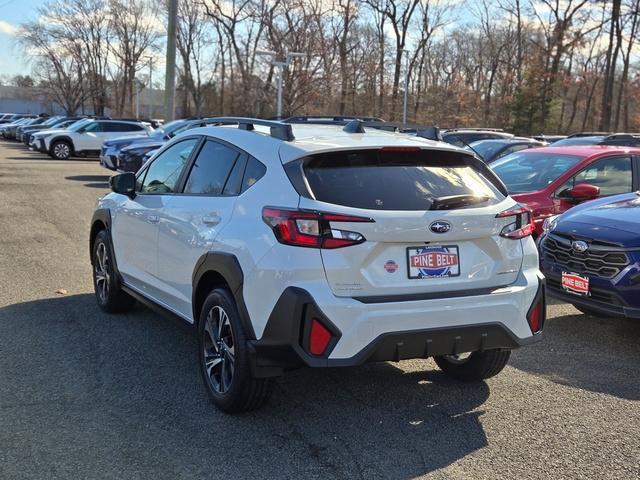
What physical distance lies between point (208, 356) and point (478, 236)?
5.97ft

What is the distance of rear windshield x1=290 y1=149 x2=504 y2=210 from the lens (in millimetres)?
3629

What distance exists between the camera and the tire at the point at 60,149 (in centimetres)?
2730

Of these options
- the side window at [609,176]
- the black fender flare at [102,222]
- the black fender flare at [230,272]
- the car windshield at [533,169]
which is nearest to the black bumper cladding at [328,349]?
the black fender flare at [230,272]

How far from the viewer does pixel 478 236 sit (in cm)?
378

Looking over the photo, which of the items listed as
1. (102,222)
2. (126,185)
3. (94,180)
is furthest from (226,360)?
(94,180)

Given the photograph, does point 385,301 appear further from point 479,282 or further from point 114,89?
point 114,89

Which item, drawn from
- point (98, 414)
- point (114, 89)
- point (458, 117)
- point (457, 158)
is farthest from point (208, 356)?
point (114, 89)

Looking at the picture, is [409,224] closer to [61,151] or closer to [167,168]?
[167,168]

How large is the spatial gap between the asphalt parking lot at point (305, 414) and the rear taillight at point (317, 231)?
1123mm

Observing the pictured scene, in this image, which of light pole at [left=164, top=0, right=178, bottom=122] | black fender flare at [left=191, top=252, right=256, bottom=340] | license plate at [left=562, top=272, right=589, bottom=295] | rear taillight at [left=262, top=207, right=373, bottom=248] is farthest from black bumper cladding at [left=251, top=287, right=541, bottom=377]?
light pole at [left=164, top=0, right=178, bottom=122]

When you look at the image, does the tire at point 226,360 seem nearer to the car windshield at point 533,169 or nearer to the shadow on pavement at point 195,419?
the shadow on pavement at point 195,419

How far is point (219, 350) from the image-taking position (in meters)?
4.08

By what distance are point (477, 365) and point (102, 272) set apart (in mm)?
3578

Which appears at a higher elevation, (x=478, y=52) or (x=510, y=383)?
(x=478, y=52)
